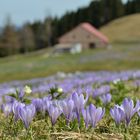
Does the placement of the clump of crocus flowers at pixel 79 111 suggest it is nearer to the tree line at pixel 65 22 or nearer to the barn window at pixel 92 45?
the barn window at pixel 92 45

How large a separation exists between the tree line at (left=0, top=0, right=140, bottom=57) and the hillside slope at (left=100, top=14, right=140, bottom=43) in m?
7.01

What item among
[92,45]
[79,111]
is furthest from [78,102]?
[92,45]

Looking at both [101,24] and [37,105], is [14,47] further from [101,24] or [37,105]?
[37,105]

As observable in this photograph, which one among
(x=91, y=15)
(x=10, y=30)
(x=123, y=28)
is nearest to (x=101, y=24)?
(x=91, y=15)

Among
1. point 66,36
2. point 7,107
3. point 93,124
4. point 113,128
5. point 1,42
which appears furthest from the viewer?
point 1,42

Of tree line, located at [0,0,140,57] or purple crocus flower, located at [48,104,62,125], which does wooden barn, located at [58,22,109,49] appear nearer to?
tree line, located at [0,0,140,57]

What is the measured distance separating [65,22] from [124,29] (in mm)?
26726

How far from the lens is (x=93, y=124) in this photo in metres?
2.97

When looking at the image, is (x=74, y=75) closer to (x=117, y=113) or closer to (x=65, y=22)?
(x=117, y=113)

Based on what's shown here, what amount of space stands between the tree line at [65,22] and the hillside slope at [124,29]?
23.0 feet

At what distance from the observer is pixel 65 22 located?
5704 inches

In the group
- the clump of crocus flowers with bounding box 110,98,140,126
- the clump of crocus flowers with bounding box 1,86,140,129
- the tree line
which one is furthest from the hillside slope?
the clump of crocus flowers with bounding box 110,98,140,126

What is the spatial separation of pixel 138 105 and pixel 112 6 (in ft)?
455

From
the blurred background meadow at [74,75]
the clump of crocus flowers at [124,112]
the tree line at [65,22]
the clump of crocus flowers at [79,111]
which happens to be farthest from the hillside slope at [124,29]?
the clump of crocus flowers at [124,112]
